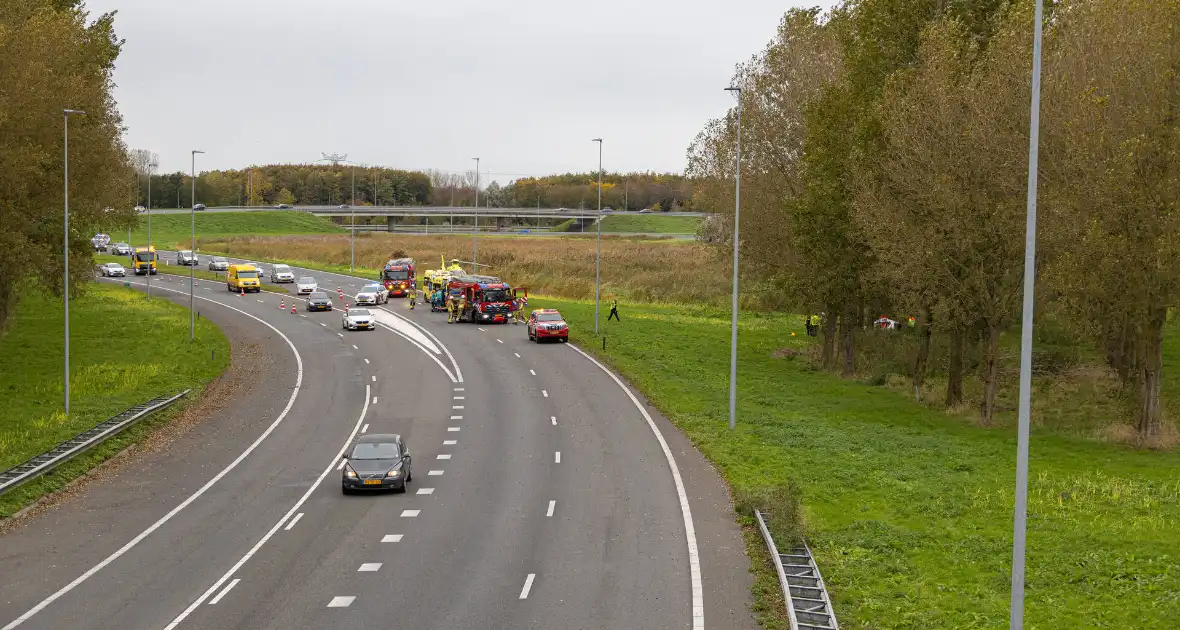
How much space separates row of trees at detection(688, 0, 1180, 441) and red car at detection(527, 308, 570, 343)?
11133 mm

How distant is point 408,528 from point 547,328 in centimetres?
3331

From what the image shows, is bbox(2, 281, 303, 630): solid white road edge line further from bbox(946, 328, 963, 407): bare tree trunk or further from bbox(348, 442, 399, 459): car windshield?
bbox(946, 328, 963, 407): bare tree trunk

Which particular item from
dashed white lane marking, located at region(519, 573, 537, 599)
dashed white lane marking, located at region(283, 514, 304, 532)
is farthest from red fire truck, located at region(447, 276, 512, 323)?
→ dashed white lane marking, located at region(519, 573, 537, 599)

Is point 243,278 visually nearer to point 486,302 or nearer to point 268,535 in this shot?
point 486,302

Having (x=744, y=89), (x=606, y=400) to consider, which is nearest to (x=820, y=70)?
(x=744, y=89)

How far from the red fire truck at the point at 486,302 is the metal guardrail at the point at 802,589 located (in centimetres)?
4518

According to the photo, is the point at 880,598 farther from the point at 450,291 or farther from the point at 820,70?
the point at 450,291

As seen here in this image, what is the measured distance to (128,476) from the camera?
31484mm

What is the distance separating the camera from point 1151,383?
3581cm

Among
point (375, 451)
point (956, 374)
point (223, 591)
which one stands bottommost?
point (223, 591)

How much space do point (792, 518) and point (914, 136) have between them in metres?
20.4

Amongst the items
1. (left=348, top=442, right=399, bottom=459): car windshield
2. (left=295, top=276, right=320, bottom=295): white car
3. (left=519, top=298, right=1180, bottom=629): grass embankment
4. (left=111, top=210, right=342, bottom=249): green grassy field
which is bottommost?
(left=519, top=298, right=1180, bottom=629): grass embankment

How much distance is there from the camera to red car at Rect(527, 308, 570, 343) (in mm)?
58781

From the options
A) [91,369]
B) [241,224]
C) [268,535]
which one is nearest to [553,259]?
[91,369]
